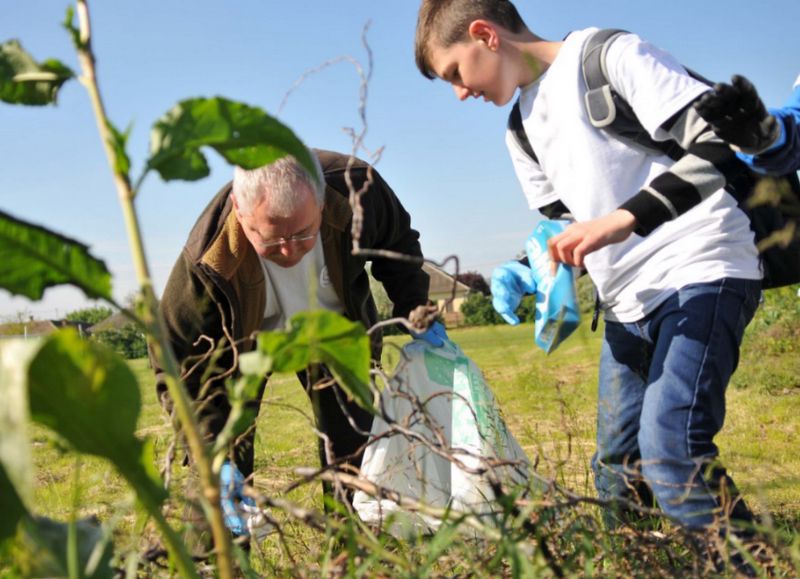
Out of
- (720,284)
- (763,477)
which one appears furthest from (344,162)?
(763,477)

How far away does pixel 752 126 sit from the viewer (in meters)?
1.45

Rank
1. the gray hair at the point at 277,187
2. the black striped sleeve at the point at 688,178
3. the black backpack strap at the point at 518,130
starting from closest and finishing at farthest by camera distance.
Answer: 1. the black striped sleeve at the point at 688,178
2. the black backpack strap at the point at 518,130
3. the gray hair at the point at 277,187

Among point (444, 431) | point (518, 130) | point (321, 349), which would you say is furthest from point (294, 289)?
point (321, 349)

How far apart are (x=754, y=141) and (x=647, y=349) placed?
2.09 ft

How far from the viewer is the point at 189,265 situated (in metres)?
2.40

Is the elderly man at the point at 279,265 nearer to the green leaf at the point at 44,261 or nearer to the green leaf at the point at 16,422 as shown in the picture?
the green leaf at the point at 44,261

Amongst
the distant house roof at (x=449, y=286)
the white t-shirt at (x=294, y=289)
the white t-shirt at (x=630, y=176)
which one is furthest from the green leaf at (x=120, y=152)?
the white t-shirt at (x=294, y=289)

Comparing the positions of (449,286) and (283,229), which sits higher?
(283,229)

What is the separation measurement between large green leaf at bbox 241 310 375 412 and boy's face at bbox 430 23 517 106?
4.08 ft

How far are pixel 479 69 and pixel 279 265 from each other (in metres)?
1.03

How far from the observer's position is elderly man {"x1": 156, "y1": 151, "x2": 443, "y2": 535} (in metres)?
2.29

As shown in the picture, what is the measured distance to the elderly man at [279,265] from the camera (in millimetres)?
2285

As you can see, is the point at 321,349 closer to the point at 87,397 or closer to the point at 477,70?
the point at 87,397

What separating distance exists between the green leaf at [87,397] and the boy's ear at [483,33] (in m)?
1.52
